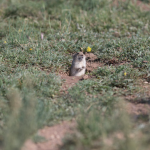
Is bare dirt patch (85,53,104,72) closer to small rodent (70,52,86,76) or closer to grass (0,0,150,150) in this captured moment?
grass (0,0,150,150)

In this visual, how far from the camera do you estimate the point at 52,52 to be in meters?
4.97

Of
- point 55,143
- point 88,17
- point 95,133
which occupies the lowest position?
point 55,143

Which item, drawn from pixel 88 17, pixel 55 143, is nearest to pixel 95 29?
pixel 88 17

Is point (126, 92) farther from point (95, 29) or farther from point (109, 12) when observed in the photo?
point (109, 12)

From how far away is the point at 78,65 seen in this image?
4445mm

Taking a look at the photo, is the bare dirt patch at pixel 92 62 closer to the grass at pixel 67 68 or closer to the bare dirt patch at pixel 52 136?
the grass at pixel 67 68

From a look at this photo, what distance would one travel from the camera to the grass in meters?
2.35

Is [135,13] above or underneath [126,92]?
above

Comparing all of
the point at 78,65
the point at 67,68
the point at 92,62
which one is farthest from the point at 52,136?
the point at 92,62

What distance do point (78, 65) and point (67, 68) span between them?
429mm

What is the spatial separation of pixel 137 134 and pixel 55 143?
0.91m

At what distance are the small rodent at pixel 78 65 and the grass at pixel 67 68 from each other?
267mm

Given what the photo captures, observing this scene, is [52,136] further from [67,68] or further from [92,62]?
[92,62]

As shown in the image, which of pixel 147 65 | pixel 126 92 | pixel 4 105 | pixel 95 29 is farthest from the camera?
pixel 95 29
